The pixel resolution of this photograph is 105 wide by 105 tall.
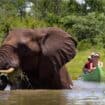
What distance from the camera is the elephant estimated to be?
35.1 feet

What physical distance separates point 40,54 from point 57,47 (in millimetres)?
515

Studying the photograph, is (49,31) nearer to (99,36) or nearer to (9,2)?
(99,36)

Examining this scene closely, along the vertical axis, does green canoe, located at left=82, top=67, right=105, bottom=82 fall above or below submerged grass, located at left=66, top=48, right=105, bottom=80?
above

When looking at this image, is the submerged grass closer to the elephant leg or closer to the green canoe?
the green canoe

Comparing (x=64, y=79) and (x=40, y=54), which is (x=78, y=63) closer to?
(x=64, y=79)

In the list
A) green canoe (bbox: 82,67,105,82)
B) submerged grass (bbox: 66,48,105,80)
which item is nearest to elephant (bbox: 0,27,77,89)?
green canoe (bbox: 82,67,105,82)

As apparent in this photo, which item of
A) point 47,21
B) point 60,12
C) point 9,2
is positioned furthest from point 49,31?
point 9,2

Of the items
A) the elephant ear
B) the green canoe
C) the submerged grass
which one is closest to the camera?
the elephant ear

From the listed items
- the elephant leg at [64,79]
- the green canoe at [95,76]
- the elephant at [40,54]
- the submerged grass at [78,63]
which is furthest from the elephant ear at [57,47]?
the submerged grass at [78,63]

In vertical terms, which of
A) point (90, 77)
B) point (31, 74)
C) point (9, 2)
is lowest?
point (9, 2)

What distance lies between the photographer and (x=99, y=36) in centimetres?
3672

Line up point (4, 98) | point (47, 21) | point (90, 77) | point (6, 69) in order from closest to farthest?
1. point (4, 98)
2. point (6, 69)
3. point (90, 77)
4. point (47, 21)

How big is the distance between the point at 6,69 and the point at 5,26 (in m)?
27.5

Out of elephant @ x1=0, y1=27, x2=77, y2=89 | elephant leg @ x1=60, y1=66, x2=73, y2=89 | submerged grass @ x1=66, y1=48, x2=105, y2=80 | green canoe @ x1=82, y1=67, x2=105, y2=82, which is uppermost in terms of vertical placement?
elephant @ x1=0, y1=27, x2=77, y2=89
